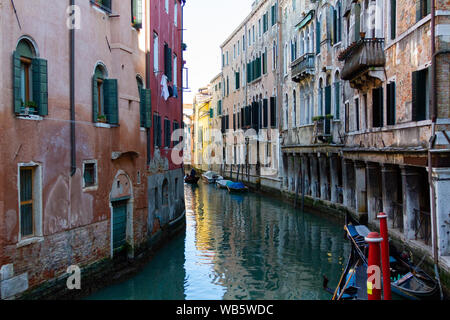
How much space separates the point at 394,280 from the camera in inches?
397

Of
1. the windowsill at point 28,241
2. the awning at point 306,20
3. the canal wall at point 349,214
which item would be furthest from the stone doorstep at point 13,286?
the awning at point 306,20

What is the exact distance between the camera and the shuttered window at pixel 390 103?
41.7 ft

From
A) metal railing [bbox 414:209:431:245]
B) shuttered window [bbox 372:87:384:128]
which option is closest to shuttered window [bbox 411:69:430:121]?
metal railing [bbox 414:209:431:245]

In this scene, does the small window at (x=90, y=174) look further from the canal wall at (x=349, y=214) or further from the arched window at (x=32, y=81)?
the canal wall at (x=349, y=214)

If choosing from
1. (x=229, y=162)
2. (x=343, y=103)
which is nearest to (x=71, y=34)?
(x=343, y=103)

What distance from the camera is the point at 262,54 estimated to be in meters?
33.5

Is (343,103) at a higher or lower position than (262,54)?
lower

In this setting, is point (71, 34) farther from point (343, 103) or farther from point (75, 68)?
point (343, 103)

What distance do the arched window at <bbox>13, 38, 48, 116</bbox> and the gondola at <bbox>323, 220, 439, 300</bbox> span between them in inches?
238

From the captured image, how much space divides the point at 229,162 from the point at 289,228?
25929 mm

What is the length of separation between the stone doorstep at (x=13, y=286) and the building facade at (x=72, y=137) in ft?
0.05

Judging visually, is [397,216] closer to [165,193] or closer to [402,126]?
[402,126]

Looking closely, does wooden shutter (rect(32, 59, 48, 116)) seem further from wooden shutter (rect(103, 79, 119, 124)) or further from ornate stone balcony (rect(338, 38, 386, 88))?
ornate stone balcony (rect(338, 38, 386, 88))
